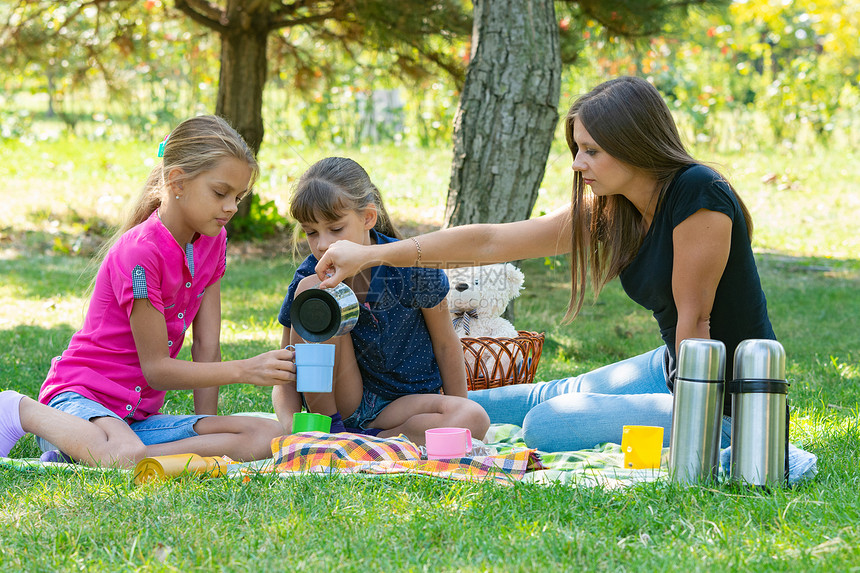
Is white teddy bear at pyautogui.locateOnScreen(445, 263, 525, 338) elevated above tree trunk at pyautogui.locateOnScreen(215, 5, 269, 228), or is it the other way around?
tree trunk at pyautogui.locateOnScreen(215, 5, 269, 228)

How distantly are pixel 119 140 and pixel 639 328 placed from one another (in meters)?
8.14

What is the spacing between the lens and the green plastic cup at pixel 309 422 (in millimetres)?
2564

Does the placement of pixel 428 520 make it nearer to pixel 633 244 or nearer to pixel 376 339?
pixel 376 339

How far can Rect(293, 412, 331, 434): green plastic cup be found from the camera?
2564 mm

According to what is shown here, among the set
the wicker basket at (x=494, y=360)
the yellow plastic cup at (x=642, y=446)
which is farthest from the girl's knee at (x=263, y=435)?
the yellow plastic cup at (x=642, y=446)

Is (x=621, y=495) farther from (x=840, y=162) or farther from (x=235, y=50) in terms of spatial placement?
(x=840, y=162)

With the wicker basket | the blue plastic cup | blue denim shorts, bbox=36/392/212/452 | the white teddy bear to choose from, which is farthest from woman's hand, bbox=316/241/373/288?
the white teddy bear

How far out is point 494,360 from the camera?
3424 mm

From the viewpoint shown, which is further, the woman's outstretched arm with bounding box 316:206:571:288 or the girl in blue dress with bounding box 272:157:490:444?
the girl in blue dress with bounding box 272:157:490:444

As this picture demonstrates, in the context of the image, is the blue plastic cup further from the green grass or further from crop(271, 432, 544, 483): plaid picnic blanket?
the green grass

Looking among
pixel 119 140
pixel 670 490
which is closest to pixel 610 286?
pixel 670 490

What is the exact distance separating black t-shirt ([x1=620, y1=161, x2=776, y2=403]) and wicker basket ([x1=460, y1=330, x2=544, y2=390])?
37.9 inches

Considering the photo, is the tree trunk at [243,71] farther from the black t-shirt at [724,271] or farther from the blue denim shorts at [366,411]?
the black t-shirt at [724,271]

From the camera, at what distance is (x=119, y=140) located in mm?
10891
